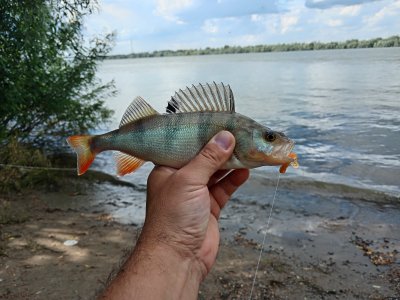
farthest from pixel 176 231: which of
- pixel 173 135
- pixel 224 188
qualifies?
pixel 224 188

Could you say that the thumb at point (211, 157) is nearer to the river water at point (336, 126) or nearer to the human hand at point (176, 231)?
the human hand at point (176, 231)

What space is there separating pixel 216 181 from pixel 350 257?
15.1 ft

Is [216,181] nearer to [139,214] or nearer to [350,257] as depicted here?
[350,257]

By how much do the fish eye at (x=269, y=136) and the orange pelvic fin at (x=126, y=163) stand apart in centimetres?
111

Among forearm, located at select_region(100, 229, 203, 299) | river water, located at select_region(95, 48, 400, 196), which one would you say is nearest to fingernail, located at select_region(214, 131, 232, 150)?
forearm, located at select_region(100, 229, 203, 299)

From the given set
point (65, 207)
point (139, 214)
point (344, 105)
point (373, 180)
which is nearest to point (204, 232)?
point (139, 214)

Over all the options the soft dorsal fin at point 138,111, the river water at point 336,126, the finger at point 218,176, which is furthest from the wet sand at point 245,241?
the soft dorsal fin at point 138,111

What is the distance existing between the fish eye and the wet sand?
11.0 ft

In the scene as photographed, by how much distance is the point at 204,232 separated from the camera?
3.37 meters

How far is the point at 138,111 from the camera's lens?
339cm

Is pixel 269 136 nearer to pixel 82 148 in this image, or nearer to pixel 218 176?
pixel 218 176

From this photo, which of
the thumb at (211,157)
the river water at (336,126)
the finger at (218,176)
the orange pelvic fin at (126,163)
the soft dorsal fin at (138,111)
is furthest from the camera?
the river water at (336,126)

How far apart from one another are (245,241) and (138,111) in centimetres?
523

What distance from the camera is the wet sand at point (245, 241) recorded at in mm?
6004
